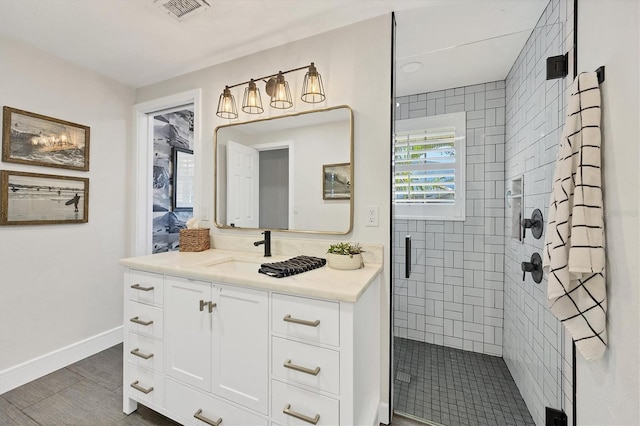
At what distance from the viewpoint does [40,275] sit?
2096mm

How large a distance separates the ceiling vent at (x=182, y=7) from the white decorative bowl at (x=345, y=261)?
1609 mm

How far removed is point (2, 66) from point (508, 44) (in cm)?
334

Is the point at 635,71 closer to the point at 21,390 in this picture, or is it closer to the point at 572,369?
the point at 572,369

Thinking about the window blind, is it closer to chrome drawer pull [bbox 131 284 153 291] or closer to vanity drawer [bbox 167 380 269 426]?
vanity drawer [bbox 167 380 269 426]

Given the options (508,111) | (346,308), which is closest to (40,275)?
(346,308)

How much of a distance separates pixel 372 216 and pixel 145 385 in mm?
1668

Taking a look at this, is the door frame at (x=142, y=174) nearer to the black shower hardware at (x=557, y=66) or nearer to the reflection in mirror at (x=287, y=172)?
the reflection in mirror at (x=287, y=172)

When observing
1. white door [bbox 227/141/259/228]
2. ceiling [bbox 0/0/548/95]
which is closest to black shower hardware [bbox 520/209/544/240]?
ceiling [bbox 0/0/548/95]

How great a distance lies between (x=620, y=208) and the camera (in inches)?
37.1

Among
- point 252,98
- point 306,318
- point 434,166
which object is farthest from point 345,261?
point 252,98

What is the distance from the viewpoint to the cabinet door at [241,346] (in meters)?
1.29

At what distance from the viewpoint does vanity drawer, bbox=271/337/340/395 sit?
1.15 meters

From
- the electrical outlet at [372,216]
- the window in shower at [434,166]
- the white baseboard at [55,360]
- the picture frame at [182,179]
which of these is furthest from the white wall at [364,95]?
the picture frame at [182,179]

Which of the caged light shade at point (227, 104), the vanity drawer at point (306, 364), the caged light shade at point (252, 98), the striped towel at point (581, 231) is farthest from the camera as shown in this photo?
the caged light shade at point (227, 104)
